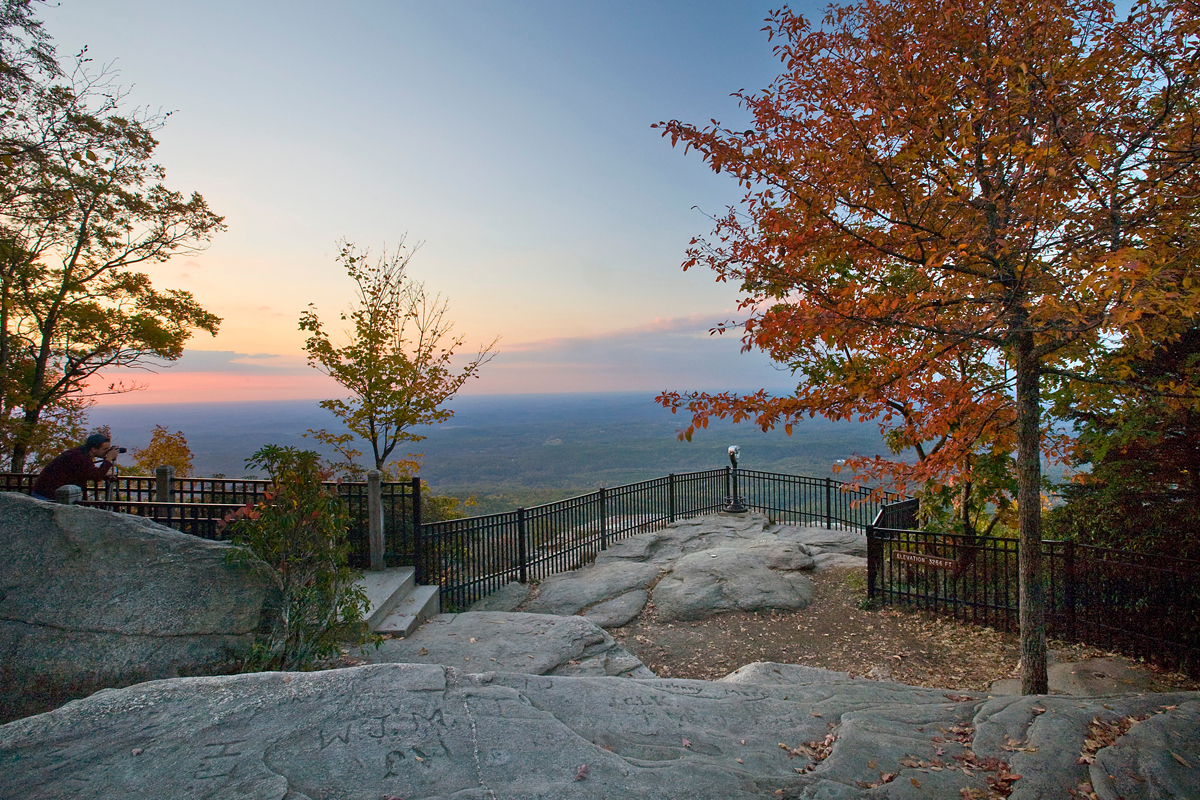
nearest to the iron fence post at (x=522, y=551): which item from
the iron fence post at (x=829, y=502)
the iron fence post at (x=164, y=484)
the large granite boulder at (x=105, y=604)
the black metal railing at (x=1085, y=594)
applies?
the large granite boulder at (x=105, y=604)

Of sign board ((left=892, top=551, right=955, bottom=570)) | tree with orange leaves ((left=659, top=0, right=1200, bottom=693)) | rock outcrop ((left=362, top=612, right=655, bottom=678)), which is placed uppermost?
tree with orange leaves ((left=659, top=0, right=1200, bottom=693))

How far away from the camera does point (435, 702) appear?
3.76 m

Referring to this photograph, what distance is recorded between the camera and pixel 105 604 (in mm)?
5184

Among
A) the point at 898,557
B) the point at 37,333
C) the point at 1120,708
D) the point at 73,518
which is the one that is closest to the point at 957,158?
the point at 1120,708

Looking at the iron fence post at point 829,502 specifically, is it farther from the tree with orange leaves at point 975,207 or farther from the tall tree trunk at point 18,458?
the tall tree trunk at point 18,458

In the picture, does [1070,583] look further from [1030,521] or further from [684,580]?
[684,580]

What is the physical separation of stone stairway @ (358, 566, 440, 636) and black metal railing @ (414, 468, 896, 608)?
0.40 meters

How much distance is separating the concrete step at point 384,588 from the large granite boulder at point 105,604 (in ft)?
6.21

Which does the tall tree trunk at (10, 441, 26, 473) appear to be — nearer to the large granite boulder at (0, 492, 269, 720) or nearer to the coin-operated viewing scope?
the large granite boulder at (0, 492, 269, 720)

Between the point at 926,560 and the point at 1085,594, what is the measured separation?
1.84 meters

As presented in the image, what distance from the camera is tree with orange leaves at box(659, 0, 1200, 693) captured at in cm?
400

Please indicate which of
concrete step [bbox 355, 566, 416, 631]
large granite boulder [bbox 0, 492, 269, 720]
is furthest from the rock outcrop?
large granite boulder [bbox 0, 492, 269, 720]

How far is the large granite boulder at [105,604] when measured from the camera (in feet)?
16.1

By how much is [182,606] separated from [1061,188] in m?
8.64
